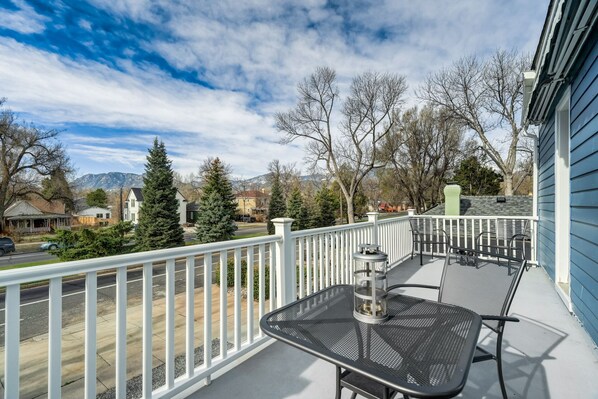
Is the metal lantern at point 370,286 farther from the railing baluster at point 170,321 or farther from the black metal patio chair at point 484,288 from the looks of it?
the railing baluster at point 170,321

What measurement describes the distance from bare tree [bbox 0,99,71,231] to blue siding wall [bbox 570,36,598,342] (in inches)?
1119

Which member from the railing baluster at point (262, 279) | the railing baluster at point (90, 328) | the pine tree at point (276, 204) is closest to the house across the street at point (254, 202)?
the pine tree at point (276, 204)

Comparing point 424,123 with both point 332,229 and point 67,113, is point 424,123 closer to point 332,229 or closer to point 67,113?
point 332,229

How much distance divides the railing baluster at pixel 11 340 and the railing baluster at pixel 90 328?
0.81 ft

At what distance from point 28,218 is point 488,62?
4175 cm

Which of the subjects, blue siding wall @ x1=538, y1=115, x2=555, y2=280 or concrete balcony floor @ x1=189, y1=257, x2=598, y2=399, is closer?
concrete balcony floor @ x1=189, y1=257, x2=598, y2=399

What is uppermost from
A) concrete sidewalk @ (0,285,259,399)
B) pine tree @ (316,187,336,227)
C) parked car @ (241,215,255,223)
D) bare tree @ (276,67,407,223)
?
bare tree @ (276,67,407,223)

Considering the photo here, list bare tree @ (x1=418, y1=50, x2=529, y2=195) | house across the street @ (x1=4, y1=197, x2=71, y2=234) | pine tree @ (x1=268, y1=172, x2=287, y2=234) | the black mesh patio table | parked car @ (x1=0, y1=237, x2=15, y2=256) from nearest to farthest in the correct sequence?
1. the black mesh patio table
2. bare tree @ (x1=418, y1=50, x2=529, y2=195)
3. parked car @ (x1=0, y1=237, x2=15, y2=256)
4. house across the street @ (x1=4, y1=197, x2=71, y2=234)
5. pine tree @ (x1=268, y1=172, x2=287, y2=234)

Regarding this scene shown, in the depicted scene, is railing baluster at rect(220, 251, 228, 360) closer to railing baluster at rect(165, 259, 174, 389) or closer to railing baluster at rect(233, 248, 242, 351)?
railing baluster at rect(233, 248, 242, 351)

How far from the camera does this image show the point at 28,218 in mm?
29609

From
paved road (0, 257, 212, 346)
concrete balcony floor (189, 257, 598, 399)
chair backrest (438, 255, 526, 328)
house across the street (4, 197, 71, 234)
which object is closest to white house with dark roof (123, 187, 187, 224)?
house across the street (4, 197, 71, 234)

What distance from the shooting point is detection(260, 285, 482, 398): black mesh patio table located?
925 mm

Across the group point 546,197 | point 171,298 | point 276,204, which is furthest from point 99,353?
point 276,204

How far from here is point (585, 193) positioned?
2.43 m
